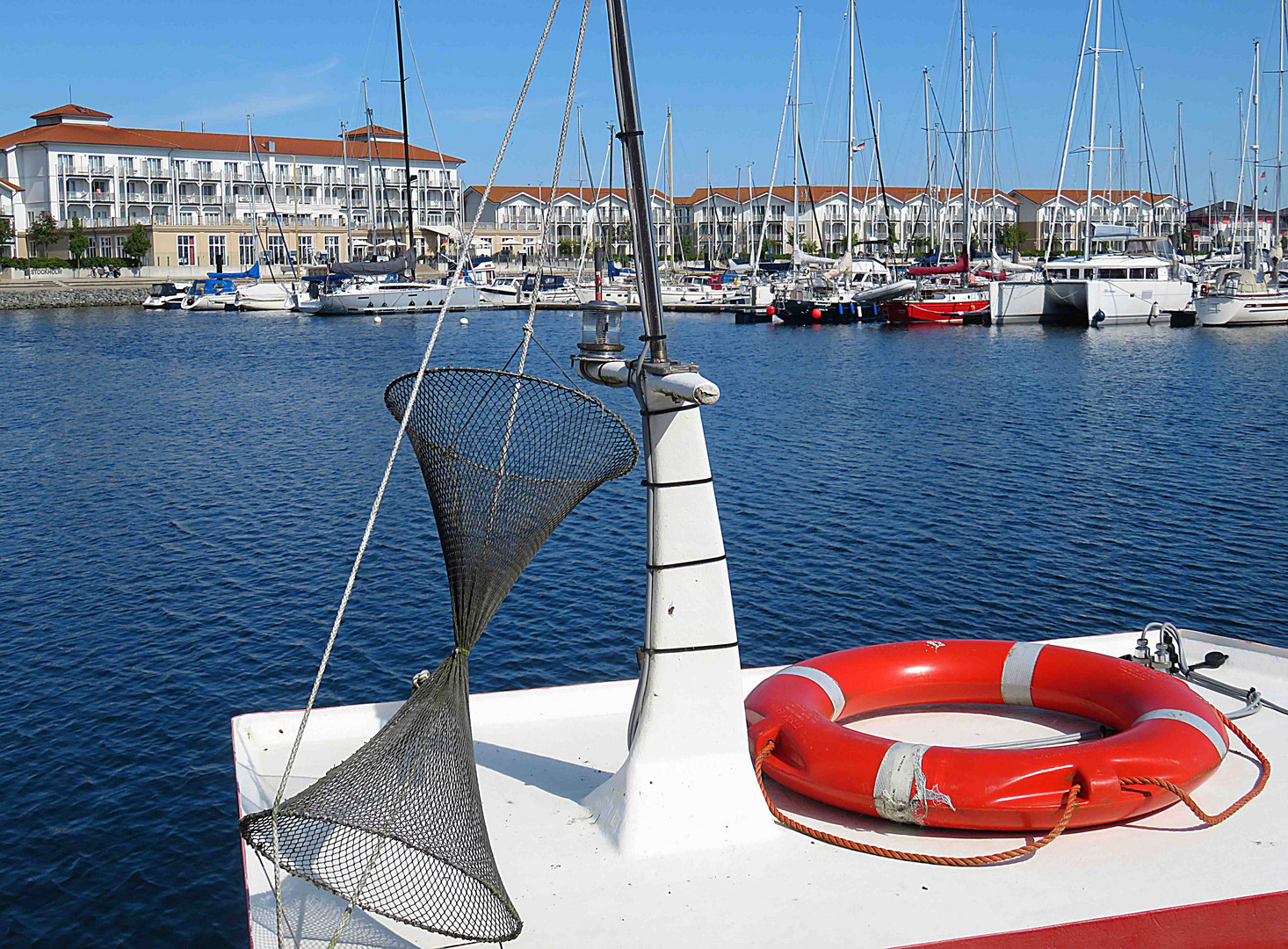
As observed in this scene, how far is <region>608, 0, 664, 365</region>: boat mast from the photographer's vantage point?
6.33 meters

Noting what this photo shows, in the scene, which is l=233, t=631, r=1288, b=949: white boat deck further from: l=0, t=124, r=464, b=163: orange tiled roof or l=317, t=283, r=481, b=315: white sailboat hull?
l=0, t=124, r=464, b=163: orange tiled roof

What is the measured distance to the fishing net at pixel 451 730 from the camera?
558cm

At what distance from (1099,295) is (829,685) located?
58849 millimetres

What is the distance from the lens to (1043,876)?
246 inches

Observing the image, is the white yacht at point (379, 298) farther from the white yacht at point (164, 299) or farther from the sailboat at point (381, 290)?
the white yacht at point (164, 299)

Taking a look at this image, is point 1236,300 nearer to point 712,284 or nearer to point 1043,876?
point 712,284

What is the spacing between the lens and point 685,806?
6.44 metres

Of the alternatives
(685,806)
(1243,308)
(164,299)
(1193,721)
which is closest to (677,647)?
(685,806)

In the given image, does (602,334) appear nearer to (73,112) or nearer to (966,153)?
(966,153)

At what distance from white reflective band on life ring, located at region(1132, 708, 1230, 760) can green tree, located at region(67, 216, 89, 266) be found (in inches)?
4295

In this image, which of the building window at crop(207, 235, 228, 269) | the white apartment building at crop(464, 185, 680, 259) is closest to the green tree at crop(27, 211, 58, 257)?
the building window at crop(207, 235, 228, 269)

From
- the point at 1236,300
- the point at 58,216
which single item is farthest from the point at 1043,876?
the point at 58,216

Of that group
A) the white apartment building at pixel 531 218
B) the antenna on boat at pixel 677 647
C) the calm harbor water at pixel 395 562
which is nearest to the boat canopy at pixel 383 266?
the white apartment building at pixel 531 218

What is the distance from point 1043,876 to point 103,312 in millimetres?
88295
